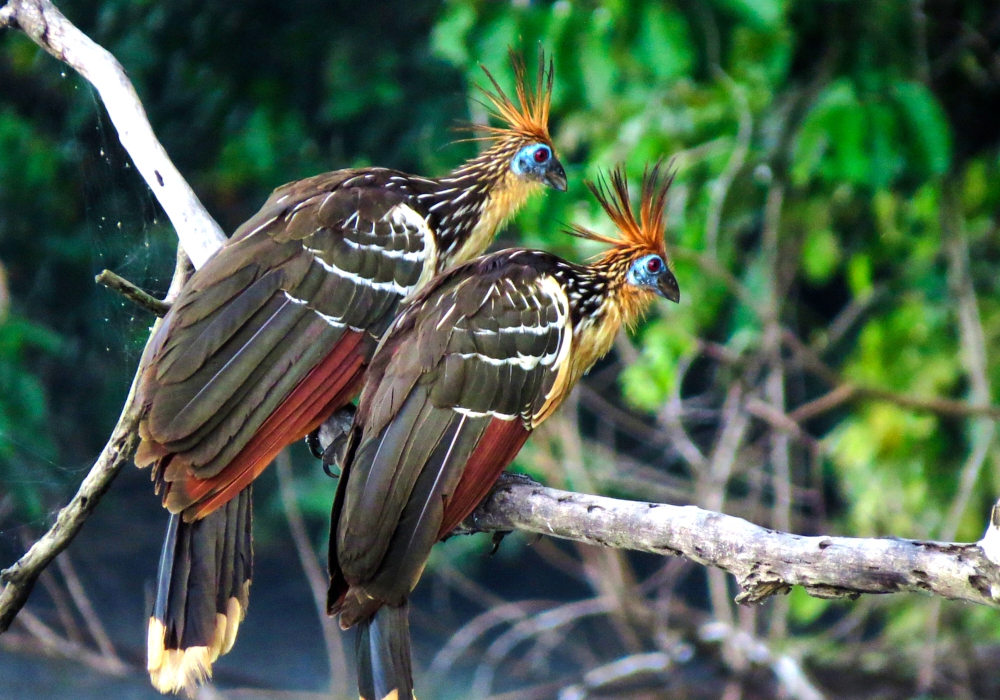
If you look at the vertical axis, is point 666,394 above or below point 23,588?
below

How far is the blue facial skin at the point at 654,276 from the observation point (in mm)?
2250

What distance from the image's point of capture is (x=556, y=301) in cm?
216

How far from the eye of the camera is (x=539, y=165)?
2.49 m

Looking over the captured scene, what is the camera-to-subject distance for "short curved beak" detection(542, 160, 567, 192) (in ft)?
8.16

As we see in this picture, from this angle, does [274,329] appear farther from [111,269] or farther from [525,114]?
[525,114]

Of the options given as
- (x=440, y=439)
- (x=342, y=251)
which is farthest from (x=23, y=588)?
(x=342, y=251)

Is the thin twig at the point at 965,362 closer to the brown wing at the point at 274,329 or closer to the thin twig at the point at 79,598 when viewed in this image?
the brown wing at the point at 274,329

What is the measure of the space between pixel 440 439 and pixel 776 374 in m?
2.34

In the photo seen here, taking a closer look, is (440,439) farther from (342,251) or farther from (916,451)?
(916,451)

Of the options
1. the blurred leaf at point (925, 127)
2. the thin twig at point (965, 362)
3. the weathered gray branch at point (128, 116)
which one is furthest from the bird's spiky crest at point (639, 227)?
the thin twig at point (965, 362)

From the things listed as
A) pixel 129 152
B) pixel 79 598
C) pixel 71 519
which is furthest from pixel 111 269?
pixel 79 598

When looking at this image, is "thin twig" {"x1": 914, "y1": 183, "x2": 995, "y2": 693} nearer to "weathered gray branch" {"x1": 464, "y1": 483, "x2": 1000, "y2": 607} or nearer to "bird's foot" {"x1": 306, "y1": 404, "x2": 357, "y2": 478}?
"bird's foot" {"x1": 306, "y1": 404, "x2": 357, "y2": 478}

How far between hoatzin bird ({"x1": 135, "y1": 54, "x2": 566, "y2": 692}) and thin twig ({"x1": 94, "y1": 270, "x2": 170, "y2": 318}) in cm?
5

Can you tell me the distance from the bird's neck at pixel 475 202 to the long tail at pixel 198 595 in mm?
785
